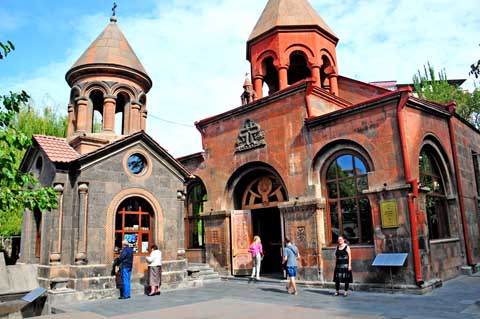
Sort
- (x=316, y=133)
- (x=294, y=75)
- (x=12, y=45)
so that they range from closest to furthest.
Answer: (x=12, y=45) → (x=316, y=133) → (x=294, y=75)

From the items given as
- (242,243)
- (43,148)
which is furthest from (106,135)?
(242,243)

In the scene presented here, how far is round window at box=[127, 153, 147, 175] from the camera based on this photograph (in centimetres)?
1295

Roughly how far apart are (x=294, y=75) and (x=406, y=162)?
953 cm

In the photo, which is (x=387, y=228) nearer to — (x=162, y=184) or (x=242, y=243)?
(x=242, y=243)

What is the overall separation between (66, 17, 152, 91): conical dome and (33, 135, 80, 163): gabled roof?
3427 millimetres

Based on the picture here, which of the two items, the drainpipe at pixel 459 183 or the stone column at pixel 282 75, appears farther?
the stone column at pixel 282 75

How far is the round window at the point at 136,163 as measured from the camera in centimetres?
1295

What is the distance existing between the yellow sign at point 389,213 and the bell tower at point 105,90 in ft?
31.0

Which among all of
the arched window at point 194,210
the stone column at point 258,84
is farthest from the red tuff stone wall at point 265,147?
the stone column at point 258,84

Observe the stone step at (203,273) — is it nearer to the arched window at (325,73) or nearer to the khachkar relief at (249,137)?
the khachkar relief at (249,137)

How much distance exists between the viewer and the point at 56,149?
1235 cm

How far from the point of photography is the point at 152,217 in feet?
43.0

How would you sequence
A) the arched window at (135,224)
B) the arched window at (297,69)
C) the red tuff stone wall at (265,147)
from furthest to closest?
the arched window at (297,69) → the red tuff stone wall at (265,147) → the arched window at (135,224)

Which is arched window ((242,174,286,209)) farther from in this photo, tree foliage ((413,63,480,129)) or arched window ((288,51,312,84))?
tree foliage ((413,63,480,129))
